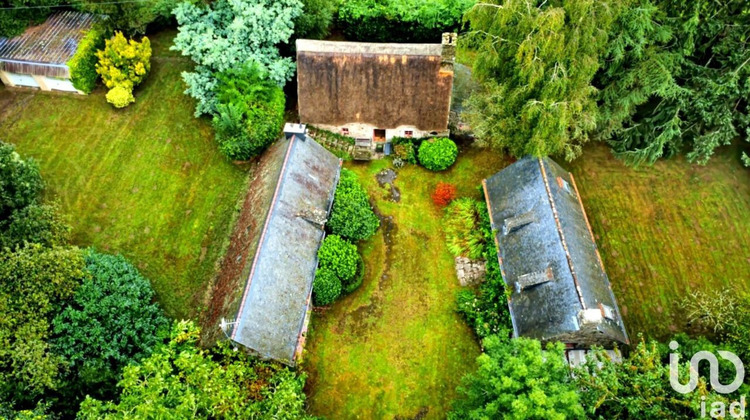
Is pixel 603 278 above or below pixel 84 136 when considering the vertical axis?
below

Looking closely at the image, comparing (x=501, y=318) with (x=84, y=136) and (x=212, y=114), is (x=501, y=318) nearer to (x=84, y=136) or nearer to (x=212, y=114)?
(x=212, y=114)

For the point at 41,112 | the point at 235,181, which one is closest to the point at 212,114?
the point at 235,181

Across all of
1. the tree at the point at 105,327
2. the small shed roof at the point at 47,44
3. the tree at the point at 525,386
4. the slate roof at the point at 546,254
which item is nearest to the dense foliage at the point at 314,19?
the small shed roof at the point at 47,44

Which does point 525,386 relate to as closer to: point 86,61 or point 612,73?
point 612,73

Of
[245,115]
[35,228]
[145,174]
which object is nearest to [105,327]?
[35,228]

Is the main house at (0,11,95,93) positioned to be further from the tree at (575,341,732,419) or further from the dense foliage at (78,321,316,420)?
the tree at (575,341,732,419)

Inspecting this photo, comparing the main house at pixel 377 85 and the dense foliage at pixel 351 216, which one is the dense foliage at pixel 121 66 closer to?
the main house at pixel 377 85
